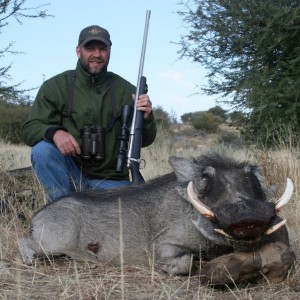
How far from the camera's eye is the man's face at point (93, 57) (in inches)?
245

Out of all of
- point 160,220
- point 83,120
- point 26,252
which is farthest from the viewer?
point 83,120

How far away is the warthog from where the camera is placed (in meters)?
3.81

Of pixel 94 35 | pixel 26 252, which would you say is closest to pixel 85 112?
pixel 94 35

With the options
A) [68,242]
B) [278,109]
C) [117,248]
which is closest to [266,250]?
[117,248]

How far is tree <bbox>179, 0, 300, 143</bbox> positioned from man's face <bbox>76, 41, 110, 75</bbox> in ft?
15.8

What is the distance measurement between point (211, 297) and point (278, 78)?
8.62 meters

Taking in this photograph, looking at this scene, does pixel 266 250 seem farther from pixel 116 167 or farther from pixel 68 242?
pixel 116 167

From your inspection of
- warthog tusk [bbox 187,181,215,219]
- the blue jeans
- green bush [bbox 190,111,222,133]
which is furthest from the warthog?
green bush [bbox 190,111,222,133]

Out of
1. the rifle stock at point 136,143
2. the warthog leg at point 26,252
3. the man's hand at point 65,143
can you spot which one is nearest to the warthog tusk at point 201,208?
the warthog leg at point 26,252

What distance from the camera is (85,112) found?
6.11 m

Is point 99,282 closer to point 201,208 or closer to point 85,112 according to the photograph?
A: point 201,208

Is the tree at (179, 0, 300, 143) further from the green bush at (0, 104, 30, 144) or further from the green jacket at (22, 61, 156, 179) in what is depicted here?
the green bush at (0, 104, 30, 144)

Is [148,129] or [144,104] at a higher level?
[144,104]

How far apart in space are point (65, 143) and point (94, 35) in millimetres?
1317
